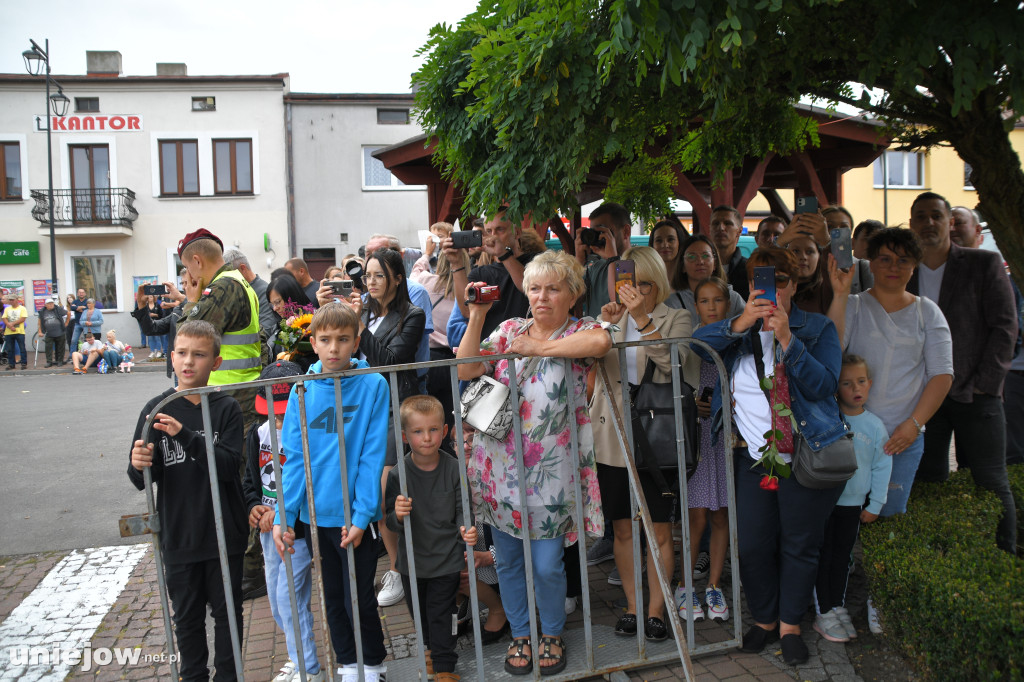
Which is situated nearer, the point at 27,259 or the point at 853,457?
the point at 853,457

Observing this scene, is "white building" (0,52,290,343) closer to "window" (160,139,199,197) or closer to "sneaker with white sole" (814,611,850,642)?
"window" (160,139,199,197)

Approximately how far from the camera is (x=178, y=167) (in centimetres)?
2433

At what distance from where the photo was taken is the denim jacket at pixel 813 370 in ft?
10.4

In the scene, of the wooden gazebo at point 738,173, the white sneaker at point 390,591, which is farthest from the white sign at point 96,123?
the white sneaker at point 390,591

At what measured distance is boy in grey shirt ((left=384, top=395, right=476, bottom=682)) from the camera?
3154 mm

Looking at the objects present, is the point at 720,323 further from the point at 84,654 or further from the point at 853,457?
the point at 84,654

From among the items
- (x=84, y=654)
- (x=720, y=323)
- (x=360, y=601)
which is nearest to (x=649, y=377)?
(x=720, y=323)

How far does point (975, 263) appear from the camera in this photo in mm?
4113

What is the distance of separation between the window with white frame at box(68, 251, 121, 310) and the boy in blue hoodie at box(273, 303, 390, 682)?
25422 mm

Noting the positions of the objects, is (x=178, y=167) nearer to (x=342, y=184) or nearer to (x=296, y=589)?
(x=342, y=184)

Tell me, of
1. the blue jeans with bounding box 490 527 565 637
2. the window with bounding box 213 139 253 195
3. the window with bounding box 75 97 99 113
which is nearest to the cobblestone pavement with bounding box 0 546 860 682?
the blue jeans with bounding box 490 527 565 637

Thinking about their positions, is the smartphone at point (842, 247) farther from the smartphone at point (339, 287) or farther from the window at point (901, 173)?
the window at point (901, 173)

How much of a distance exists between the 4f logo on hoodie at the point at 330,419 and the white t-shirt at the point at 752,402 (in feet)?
6.12

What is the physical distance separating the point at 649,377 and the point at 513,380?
2.53 feet
